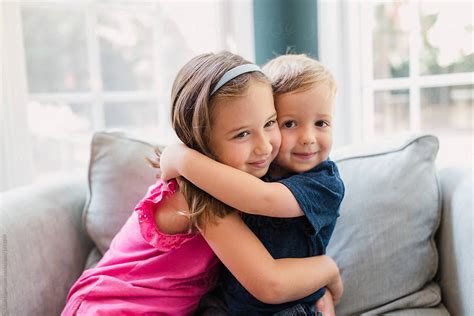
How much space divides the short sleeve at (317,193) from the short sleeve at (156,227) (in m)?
0.25

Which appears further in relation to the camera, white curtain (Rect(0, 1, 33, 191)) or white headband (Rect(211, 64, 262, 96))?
white curtain (Rect(0, 1, 33, 191))

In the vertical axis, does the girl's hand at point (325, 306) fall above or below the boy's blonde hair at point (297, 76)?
below

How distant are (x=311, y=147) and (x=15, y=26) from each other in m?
1.38

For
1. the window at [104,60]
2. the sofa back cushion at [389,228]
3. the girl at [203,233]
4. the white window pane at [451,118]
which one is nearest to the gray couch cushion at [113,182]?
the girl at [203,233]

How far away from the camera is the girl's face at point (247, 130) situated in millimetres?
955

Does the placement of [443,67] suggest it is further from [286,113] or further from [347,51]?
[286,113]

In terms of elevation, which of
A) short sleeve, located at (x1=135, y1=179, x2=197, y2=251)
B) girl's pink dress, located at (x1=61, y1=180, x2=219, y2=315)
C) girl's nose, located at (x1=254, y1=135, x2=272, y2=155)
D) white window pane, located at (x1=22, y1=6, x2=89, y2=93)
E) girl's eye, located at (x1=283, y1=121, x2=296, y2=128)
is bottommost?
girl's pink dress, located at (x1=61, y1=180, x2=219, y2=315)

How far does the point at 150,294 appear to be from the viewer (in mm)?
1084

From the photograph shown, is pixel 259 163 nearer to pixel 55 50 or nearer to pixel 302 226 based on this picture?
pixel 302 226

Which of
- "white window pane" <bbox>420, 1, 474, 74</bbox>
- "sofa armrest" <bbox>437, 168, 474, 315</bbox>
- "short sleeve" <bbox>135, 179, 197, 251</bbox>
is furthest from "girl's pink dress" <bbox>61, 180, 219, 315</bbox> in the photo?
"white window pane" <bbox>420, 1, 474, 74</bbox>

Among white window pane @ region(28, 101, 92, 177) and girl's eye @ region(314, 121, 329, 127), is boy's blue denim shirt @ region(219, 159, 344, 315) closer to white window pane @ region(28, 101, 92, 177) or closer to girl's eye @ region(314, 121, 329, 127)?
girl's eye @ region(314, 121, 329, 127)

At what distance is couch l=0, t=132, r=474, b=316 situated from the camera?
3.93 feet

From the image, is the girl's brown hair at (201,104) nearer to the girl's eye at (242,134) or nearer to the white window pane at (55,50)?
the girl's eye at (242,134)

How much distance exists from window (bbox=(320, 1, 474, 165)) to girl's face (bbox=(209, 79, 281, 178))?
1077mm
